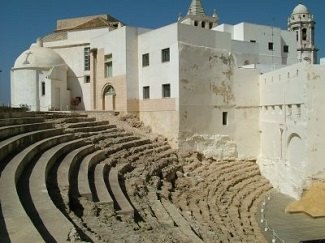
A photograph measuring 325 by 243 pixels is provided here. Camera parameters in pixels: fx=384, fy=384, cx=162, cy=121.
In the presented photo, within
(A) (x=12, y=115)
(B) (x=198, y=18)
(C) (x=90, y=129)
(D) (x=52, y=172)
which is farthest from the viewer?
(B) (x=198, y=18)

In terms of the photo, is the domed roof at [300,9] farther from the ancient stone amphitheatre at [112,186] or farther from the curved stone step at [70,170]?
the curved stone step at [70,170]

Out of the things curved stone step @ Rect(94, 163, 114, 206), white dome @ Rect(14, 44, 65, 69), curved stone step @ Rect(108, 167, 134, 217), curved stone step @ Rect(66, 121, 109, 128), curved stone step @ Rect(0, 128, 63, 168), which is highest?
white dome @ Rect(14, 44, 65, 69)

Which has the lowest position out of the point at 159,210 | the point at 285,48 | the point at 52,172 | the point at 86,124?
the point at 159,210

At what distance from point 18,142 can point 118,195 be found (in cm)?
340

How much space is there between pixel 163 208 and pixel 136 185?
177cm

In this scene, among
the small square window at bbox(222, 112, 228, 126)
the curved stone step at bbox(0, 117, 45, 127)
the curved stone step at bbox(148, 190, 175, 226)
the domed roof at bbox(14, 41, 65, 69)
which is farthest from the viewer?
the domed roof at bbox(14, 41, 65, 69)

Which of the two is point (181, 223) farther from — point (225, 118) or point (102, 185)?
point (225, 118)

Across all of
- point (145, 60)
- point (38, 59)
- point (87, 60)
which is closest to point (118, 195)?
point (145, 60)

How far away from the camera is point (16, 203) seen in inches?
265

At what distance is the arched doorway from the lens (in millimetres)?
23469

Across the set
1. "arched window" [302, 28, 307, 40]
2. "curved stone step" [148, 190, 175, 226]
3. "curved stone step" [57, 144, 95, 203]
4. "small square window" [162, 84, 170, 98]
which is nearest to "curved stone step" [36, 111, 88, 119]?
"curved stone step" [57, 144, 95, 203]

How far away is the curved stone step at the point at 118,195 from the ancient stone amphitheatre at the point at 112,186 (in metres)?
0.03

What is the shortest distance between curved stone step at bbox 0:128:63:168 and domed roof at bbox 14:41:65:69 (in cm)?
1230

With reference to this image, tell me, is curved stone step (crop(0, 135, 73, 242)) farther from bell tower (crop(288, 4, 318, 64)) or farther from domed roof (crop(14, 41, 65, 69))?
bell tower (crop(288, 4, 318, 64))
